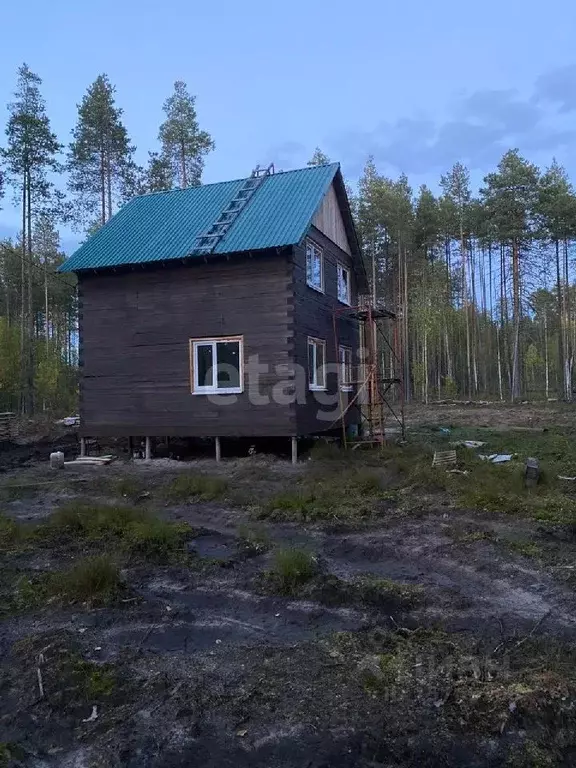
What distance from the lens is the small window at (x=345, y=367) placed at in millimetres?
16681

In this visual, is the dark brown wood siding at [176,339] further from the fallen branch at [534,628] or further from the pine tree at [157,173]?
the pine tree at [157,173]

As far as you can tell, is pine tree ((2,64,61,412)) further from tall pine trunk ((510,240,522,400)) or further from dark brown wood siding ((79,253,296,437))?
tall pine trunk ((510,240,522,400))

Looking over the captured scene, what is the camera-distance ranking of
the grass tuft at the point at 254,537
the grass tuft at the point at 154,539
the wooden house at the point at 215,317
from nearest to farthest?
1. the grass tuft at the point at 154,539
2. the grass tuft at the point at 254,537
3. the wooden house at the point at 215,317

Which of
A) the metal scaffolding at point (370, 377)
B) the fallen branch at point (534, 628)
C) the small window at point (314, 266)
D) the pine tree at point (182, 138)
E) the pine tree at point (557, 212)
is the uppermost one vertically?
the pine tree at point (182, 138)

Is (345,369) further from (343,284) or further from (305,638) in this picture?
(305,638)

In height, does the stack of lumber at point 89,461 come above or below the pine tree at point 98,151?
below

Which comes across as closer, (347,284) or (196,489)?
(196,489)

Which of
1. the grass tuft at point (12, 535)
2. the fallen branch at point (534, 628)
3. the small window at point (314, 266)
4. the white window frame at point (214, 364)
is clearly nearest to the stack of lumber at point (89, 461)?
the white window frame at point (214, 364)

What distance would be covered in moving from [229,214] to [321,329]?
12.4ft

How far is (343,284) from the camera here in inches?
703

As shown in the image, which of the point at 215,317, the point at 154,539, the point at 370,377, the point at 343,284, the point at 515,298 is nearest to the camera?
the point at 154,539

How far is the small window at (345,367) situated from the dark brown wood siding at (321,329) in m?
0.23

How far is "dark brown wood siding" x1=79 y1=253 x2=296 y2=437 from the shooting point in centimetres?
1318

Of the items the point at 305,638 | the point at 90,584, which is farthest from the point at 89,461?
the point at 305,638
